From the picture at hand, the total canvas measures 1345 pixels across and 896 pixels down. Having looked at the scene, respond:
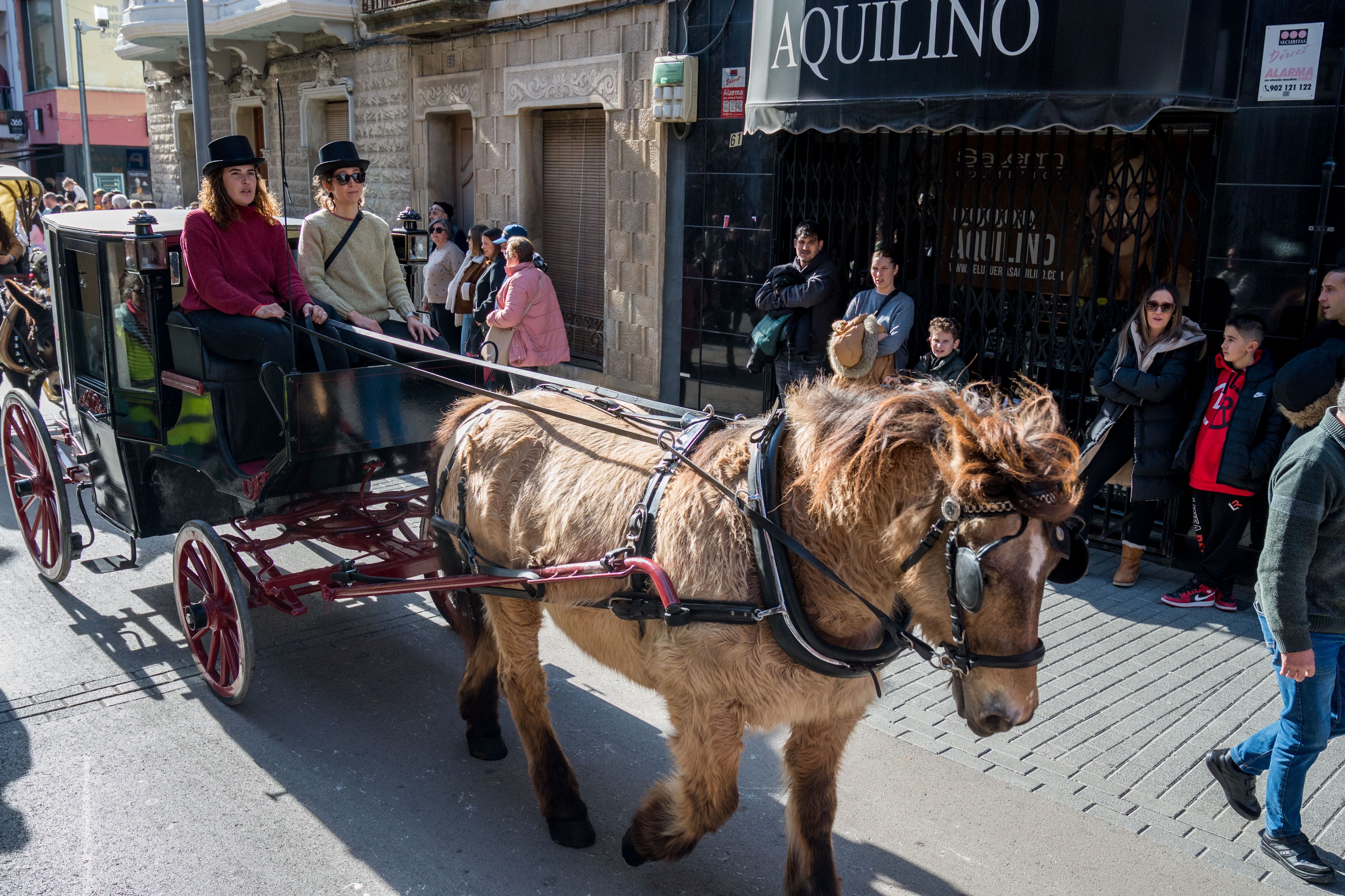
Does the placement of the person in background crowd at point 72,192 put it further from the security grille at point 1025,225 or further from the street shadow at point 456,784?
the street shadow at point 456,784

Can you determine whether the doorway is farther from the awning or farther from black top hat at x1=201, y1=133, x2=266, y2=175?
black top hat at x1=201, y1=133, x2=266, y2=175

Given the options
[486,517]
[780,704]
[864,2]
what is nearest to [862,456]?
[780,704]

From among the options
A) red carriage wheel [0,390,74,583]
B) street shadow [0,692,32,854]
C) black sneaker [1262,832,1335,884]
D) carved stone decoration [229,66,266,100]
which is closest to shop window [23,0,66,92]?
carved stone decoration [229,66,266,100]

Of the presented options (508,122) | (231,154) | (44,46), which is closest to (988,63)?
(231,154)

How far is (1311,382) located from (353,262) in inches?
205

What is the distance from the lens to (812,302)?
27.1 feet

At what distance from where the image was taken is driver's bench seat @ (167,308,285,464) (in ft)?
16.2

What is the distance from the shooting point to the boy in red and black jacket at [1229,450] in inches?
237

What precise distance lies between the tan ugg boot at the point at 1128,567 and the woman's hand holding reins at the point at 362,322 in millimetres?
4811

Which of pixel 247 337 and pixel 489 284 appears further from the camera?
pixel 489 284

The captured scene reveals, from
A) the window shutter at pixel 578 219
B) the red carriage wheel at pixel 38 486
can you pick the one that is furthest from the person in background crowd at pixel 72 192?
the red carriage wheel at pixel 38 486

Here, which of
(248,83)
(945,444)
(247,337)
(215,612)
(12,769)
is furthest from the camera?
(248,83)

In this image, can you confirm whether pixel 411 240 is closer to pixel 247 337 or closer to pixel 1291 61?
pixel 247 337

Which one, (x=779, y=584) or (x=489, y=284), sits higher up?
(x=489, y=284)
